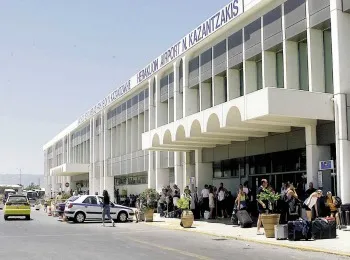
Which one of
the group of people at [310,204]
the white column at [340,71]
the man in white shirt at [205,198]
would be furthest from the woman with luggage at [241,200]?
the man in white shirt at [205,198]

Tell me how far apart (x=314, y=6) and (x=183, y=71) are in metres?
13.3

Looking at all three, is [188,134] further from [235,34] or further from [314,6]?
[314,6]

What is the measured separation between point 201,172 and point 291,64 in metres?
11.0

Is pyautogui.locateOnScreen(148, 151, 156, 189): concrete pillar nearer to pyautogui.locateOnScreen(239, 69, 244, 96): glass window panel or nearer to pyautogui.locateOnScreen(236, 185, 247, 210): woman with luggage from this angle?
pyautogui.locateOnScreen(239, 69, 244, 96): glass window panel

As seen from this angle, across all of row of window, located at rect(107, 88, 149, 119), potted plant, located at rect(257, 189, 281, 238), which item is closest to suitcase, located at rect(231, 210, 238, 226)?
potted plant, located at rect(257, 189, 281, 238)

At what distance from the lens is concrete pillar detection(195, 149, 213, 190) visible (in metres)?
32.9

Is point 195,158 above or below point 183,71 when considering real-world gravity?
below

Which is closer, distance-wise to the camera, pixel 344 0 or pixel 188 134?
pixel 344 0

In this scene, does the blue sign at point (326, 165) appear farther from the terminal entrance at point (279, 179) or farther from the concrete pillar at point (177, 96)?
the concrete pillar at point (177, 96)

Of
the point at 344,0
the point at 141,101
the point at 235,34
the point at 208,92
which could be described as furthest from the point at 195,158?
the point at 344,0

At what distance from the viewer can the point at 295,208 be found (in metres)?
20.8

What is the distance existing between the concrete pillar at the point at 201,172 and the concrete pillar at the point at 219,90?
3.76 metres

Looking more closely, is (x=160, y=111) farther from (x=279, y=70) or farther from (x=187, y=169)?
(x=279, y=70)

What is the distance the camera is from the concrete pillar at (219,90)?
102ft
